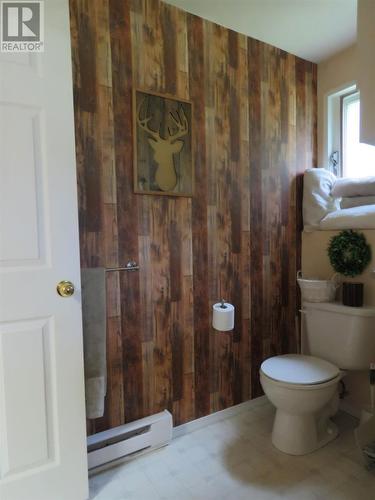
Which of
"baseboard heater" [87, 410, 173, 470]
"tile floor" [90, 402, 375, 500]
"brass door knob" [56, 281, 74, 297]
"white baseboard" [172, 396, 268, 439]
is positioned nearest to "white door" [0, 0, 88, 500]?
"brass door knob" [56, 281, 74, 297]

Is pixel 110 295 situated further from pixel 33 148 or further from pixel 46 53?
pixel 46 53

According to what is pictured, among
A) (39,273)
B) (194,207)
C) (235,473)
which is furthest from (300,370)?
(39,273)

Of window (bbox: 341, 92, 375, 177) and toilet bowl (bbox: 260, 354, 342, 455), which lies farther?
window (bbox: 341, 92, 375, 177)

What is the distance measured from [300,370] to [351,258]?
2.51 feet

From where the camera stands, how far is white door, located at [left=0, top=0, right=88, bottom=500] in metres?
1.18

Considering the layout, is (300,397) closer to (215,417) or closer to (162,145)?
(215,417)

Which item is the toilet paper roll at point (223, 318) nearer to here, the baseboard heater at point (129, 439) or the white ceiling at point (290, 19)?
the baseboard heater at point (129, 439)

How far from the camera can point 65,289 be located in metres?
1.28

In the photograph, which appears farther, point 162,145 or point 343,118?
point 343,118

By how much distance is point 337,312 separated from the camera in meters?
1.86

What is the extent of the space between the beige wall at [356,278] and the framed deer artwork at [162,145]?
103cm

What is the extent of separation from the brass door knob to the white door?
0.06ft

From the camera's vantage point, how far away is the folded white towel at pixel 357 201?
1942 mm

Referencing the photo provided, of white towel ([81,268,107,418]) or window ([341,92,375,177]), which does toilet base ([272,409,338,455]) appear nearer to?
white towel ([81,268,107,418])
